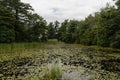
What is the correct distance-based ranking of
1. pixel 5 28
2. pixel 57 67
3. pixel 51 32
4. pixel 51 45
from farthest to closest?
pixel 51 32, pixel 51 45, pixel 5 28, pixel 57 67

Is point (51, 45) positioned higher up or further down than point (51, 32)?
further down

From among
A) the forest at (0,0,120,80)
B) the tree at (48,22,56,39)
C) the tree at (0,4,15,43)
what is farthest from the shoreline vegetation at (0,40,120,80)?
the tree at (48,22,56,39)

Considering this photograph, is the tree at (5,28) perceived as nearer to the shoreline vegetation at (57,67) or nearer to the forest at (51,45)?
the forest at (51,45)

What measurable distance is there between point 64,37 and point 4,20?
35381 millimetres

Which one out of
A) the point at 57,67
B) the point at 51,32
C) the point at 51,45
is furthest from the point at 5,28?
the point at 51,32

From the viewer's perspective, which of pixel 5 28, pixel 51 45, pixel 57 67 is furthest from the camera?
pixel 51 45

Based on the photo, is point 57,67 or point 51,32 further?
point 51,32

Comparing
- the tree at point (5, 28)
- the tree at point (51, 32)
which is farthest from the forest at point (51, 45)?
the tree at point (51, 32)

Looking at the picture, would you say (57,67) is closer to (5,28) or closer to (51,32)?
(5,28)

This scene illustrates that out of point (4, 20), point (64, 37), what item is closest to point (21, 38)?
point (4, 20)

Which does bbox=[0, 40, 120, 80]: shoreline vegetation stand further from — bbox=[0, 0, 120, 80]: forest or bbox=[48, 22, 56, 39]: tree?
bbox=[48, 22, 56, 39]: tree

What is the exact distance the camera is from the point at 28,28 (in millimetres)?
41781

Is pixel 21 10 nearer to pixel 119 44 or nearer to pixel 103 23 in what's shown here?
pixel 103 23

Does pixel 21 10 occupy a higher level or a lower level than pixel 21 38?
higher
